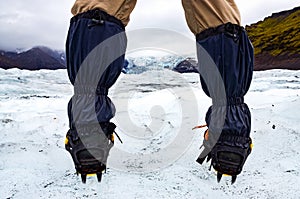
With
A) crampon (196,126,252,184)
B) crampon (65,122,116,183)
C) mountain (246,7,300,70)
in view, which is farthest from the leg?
mountain (246,7,300,70)

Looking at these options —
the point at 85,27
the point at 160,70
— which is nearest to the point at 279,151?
the point at 85,27

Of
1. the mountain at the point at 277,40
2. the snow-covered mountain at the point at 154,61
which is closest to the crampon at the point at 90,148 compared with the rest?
the snow-covered mountain at the point at 154,61

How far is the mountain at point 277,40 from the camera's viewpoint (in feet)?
43.8

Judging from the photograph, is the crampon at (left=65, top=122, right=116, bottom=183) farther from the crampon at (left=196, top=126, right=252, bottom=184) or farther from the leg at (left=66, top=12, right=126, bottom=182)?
the crampon at (left=196, top=126, right=252, bottom=184)

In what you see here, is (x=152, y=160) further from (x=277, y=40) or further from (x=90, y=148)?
(x=277, y=40)

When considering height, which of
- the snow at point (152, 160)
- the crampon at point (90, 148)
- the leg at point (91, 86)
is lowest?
the snow at point (152, 160)

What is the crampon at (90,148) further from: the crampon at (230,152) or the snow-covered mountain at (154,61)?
the snow-covered mountain at (154,61)

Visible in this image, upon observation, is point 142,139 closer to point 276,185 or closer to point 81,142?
point 276,185

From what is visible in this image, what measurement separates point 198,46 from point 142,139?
112 cm

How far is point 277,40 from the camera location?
50.0 feet

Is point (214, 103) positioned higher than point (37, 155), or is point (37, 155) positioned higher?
point (214, 103)

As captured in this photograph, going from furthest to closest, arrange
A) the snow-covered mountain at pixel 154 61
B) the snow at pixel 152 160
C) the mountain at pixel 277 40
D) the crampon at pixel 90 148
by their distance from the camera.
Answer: the mountain at pixel 277 40
the snow-covered mountain at pixel 154 61
the snow at pixel 152 160
the crampon at pixel 90 148

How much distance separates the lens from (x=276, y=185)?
135cm

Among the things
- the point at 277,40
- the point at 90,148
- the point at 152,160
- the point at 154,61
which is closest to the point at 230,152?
the point at 90,148
